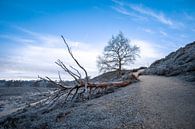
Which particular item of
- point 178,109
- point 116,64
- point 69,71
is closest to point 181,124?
point 178,109

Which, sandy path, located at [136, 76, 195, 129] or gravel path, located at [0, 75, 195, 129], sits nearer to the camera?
sandy path, located at [136, 76, 195, 129]

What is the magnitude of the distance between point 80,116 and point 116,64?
1928cm

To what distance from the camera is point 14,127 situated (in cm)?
558

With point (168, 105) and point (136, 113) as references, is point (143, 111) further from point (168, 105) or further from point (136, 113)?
point (168, 105)

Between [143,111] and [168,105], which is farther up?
[168,105]

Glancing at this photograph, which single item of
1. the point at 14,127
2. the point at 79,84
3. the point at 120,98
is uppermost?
the point at 79,84

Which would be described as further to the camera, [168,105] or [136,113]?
[168,105]


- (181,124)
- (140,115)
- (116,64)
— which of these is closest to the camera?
(181,124)

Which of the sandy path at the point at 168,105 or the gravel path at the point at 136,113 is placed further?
the gravel path at the point at 136,113

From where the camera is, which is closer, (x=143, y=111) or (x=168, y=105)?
(x=143, y=111)

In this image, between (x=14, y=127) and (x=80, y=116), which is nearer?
(x=80, y=116)

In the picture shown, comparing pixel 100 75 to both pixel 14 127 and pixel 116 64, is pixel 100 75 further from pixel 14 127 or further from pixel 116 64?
pixel 14 127

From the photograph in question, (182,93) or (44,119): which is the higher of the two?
(182,93)

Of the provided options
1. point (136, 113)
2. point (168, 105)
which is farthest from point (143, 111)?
point (168, 105)
